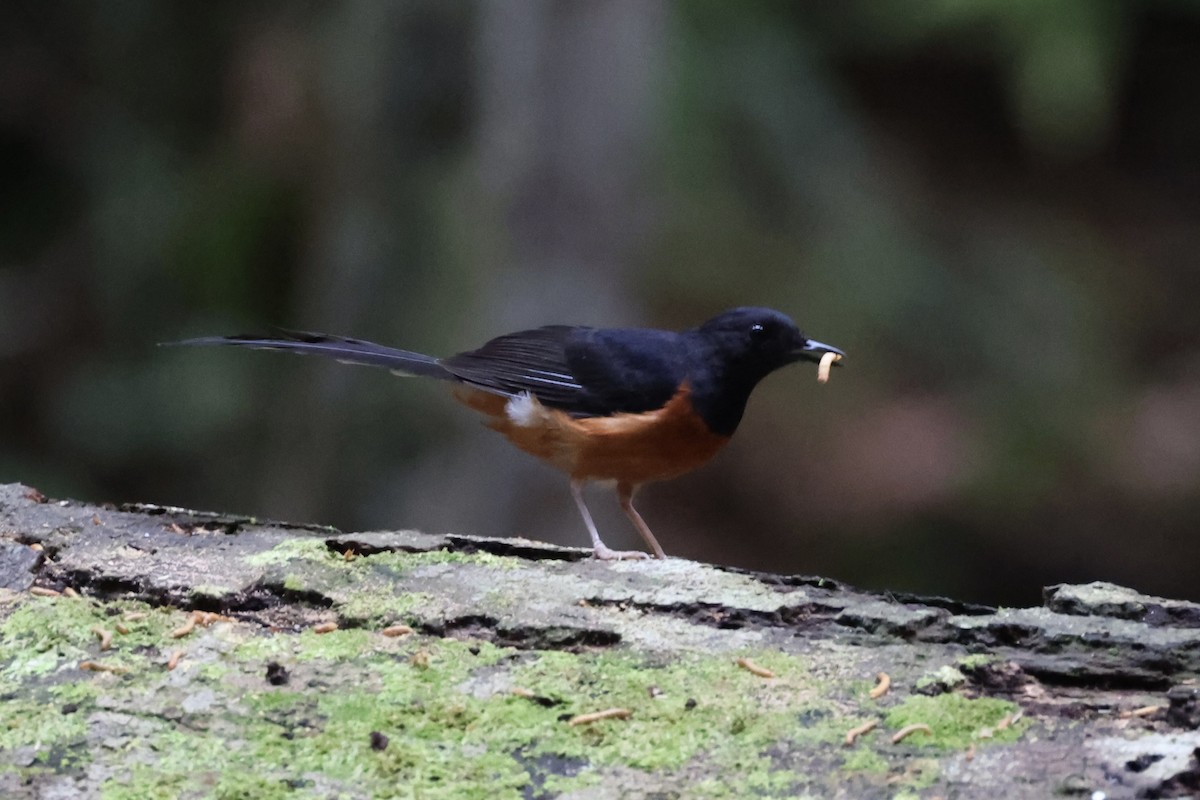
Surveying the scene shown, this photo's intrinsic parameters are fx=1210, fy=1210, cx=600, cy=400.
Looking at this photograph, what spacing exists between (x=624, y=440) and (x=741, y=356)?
1.85ft

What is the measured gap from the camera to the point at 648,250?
903 cm

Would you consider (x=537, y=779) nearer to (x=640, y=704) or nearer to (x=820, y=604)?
(x=640, y=704)

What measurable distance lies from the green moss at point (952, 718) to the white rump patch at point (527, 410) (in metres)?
2.37

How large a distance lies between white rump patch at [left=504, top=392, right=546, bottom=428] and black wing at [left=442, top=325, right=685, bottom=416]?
0.02 m

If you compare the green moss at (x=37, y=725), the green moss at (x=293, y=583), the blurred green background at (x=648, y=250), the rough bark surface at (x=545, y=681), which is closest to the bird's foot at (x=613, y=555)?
the rough bark surface at (x=545, y=681)

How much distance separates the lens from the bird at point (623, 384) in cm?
457

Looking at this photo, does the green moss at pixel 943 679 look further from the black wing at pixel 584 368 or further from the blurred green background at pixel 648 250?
the blurred green background at pixel 648 250

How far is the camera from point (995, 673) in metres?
2.66

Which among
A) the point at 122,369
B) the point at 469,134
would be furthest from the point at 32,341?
the point at 469,134

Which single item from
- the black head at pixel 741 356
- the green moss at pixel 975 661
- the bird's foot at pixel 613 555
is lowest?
the bird's foot at pixel 613 555

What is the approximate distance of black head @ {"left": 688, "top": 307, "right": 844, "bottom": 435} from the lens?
15.1 ft

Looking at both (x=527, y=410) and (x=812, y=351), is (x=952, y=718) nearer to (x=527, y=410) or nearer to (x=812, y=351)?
(x=812, y=351)

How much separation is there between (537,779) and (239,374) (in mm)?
6628

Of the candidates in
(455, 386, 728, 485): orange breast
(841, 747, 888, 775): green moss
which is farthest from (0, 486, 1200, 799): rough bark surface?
(455, 386, 728, 485): orange breast
